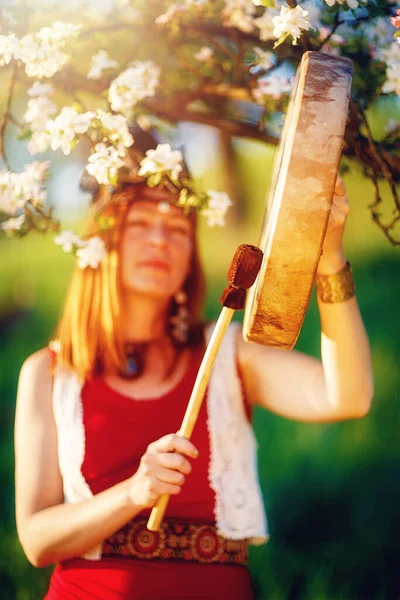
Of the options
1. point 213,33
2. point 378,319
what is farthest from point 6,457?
point 213,33

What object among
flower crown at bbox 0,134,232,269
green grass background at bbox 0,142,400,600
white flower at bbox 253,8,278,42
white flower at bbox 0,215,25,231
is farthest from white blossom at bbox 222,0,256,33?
green grass background at bbox 0,142,400,600

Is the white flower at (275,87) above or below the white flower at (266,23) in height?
below

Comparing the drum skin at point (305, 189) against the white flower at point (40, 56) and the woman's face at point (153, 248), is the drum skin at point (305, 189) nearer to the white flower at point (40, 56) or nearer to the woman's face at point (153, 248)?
the white flower at point (40, 56)

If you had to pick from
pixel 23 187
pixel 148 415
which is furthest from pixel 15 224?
pixel 148 415

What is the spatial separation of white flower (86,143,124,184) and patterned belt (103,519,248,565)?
0.92m

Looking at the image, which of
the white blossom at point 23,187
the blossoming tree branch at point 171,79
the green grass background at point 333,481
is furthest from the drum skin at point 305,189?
the green grass background at point 333,481

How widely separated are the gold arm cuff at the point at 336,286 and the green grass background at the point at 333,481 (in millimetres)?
1700

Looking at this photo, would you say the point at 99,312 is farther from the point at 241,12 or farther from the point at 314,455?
the point at 314,455

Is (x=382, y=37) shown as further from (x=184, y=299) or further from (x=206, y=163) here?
(x=206, y=163)

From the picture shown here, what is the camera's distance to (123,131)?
62.6 inches

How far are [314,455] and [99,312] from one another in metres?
2.08

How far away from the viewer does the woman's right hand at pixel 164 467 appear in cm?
150

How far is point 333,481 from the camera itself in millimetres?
3736

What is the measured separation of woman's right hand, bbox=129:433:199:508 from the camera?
150 centimetres
